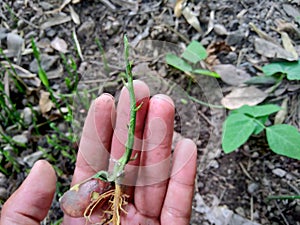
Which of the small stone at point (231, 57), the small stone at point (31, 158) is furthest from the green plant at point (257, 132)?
the small stone at point (31, 158)

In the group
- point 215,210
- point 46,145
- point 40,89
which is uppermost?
point 40,89

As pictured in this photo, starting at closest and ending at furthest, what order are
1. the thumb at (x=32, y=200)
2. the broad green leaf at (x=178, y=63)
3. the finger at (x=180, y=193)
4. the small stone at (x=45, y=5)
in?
the thumb at (x=32, y=200) < the finger at (x=180, y=193) < the broad green leaf at (x=178, y=63) < the small stone at (x=45, y=5)

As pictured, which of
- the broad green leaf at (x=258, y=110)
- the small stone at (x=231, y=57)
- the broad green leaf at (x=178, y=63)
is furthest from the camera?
the small stone at (x=231, y=57)

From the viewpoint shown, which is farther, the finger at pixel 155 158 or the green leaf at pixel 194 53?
the green leaf at pixel 194 53

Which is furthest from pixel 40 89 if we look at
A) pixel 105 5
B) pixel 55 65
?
pixel 105 5

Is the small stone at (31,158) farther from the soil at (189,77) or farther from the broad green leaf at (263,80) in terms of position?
the broad green leaf at (263,80)

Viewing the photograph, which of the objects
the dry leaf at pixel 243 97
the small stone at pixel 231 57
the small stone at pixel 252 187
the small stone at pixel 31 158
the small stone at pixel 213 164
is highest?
the small stone at pixel 231 57

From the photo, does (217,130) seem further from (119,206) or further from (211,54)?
(119,206)
